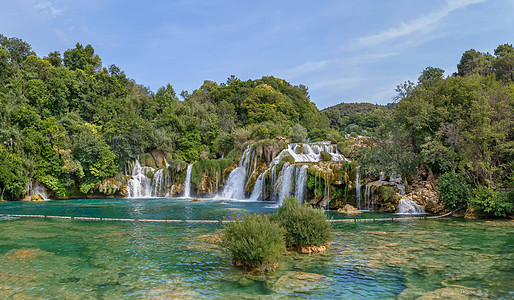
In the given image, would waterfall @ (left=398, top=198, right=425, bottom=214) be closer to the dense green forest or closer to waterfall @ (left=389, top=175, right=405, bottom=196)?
waterfall @ (left=389, top=175, right=405, bottom=196)

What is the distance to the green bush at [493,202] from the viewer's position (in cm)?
1488

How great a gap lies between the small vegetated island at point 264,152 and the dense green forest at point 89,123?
14 cm

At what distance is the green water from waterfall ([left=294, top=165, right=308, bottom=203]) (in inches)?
397

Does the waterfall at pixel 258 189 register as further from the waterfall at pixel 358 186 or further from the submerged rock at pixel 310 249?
the submerged rock at pixel 310 249

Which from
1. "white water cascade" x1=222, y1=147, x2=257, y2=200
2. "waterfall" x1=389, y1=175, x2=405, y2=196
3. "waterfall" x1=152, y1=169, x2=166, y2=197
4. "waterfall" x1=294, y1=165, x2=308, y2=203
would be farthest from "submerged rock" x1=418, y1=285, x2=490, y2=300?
"waterfall" x1=152, y1=169, x2=166, y2=197

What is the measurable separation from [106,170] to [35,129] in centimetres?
719

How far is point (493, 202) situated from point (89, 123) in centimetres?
3696

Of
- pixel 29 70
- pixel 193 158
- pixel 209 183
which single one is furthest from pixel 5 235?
pixel 29 70

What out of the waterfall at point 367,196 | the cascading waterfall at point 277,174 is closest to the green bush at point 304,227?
the waterfall at point 367,196

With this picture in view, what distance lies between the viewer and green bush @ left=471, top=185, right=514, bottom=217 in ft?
48.8

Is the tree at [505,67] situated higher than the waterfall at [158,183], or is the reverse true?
the tree at [505,67]

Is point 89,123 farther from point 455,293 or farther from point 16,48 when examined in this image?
point 455,293

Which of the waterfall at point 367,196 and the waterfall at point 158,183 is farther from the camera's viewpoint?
the waterfall at point 158,183

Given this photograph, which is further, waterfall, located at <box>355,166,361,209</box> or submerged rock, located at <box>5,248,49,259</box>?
waterfall, located at <box>355,166,361,209</box>
